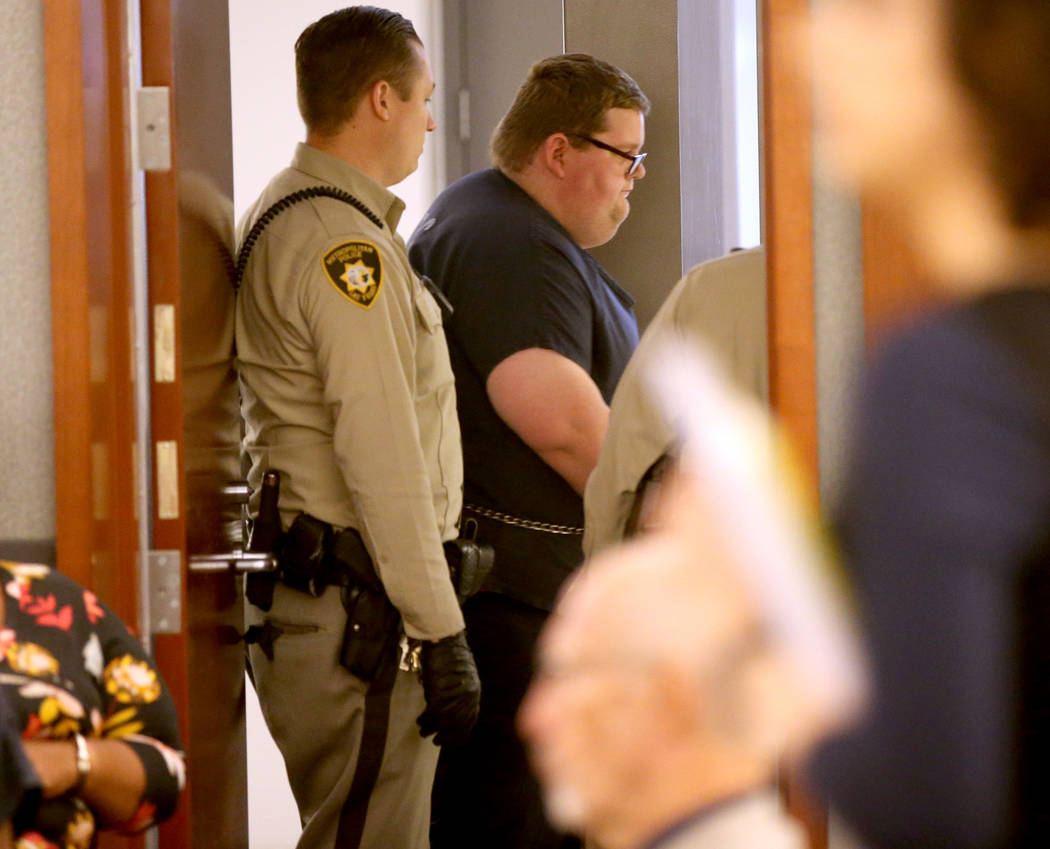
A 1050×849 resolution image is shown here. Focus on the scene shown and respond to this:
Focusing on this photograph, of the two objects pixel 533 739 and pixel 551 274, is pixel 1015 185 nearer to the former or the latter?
pixel 533 739

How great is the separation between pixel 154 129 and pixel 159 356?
0.27m

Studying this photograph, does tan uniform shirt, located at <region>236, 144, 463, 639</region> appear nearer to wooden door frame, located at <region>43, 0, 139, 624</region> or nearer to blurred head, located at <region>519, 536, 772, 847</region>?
wooden door frame, located at <region>43, 0, 139, 624</region>

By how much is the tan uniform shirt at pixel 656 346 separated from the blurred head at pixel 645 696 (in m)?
0.99

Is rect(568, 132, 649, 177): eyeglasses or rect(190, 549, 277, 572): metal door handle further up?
rect(568, 132, 649, 177): eyeglasses

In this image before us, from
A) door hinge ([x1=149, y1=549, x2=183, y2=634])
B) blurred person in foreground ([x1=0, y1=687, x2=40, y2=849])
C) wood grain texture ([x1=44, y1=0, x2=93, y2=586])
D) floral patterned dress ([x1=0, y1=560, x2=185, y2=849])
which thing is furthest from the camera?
door hinge ([x1=149, y1=549, x2=183, y2=634])

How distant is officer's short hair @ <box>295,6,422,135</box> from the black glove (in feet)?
2.79

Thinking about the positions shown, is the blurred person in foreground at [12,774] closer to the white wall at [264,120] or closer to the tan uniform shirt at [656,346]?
the tan uniform shirt at [656,346]

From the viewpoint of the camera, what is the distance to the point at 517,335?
84.5 inches

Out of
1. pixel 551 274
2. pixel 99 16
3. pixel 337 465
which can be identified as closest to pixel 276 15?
pixel 551 274

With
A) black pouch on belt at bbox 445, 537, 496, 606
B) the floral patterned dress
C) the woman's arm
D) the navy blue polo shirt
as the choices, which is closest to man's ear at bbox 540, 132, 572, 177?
the navy blue polo shirt

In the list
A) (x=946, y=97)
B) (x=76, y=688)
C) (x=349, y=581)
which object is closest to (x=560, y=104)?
(x=349, y=581)

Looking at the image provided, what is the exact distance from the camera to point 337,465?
1.90 meters

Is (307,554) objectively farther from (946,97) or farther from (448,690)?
(946,97)

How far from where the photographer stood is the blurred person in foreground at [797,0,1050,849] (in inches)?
13.9
